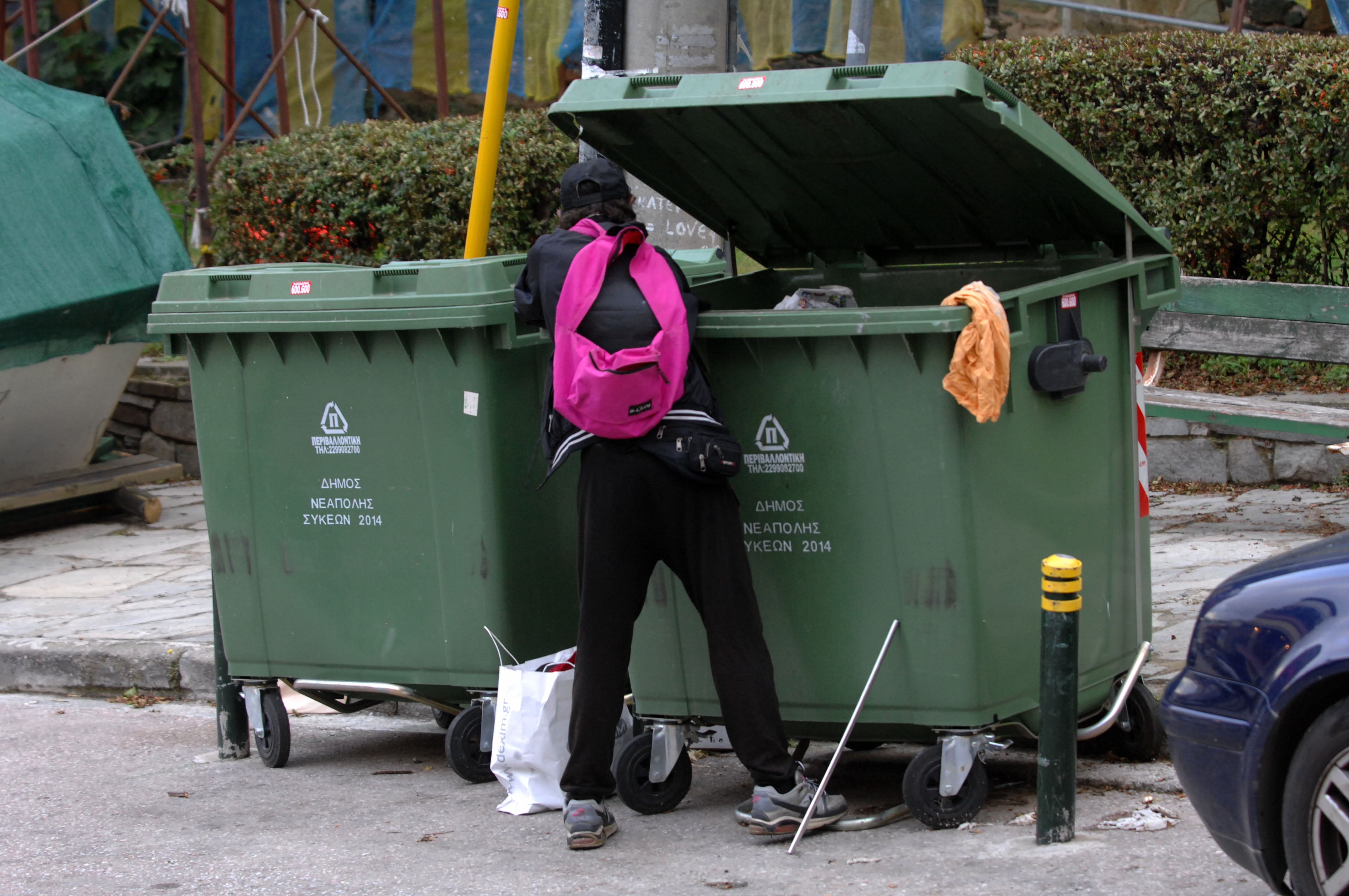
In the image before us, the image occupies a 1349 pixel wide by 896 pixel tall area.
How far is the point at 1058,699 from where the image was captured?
3559 millimetres

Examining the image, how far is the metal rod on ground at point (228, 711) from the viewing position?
4.96m

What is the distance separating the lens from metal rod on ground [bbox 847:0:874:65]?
671cm

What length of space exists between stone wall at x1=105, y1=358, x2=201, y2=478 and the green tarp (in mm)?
1367

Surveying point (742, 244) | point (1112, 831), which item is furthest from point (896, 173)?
point (1112, 831)

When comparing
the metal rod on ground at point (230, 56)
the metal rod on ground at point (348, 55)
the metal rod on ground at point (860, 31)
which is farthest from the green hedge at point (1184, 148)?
the metal rod on ground at point (230, 56)

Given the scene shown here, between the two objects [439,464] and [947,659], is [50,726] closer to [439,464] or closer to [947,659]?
[439,464]

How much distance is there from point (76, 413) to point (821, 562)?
20.4 ft

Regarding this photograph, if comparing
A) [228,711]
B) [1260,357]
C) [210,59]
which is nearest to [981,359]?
[228,711]

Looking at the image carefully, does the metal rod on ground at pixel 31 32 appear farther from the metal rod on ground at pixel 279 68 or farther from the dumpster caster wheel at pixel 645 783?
the dumpster caster wheel at pixel 645 783

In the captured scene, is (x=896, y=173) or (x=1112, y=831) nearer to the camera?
(x=1112, y=831)

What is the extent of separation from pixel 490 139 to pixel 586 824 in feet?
8.63

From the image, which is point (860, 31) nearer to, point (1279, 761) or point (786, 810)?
point (786, 810)

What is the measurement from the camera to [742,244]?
5055mm

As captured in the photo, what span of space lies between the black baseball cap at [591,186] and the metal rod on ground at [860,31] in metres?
3.04
